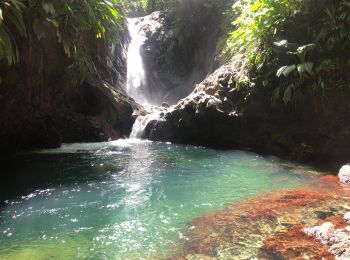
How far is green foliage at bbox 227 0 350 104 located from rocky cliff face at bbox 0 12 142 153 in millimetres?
7761

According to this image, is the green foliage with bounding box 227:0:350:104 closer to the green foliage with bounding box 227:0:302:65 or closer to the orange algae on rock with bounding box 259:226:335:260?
the green foliage with bounding box 227:0:302:65

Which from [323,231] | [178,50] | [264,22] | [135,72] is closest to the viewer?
[323,231]

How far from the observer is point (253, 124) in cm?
1293

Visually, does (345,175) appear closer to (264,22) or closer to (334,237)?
(334,237)

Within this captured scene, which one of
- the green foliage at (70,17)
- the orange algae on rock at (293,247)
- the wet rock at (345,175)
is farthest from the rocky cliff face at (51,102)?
the wet rock at (345,175)

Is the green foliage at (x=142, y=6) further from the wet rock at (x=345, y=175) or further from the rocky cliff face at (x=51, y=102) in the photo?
the wet rock at (x=345, y=175)

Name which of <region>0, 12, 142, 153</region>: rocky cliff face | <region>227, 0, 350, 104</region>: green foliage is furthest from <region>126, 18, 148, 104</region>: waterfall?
<region>227, 0, 350, 104</region>: green foliage

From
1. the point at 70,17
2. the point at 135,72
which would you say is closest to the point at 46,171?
the point at 70,17

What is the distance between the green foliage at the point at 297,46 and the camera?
1062 cm

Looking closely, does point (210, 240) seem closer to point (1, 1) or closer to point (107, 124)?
point (1, 1)

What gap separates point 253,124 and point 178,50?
16388 mm

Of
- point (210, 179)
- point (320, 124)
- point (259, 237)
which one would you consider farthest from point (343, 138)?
point (259, 237)

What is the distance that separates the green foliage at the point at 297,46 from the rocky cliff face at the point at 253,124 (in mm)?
641

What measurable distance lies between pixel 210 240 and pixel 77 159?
7689 millimetres
